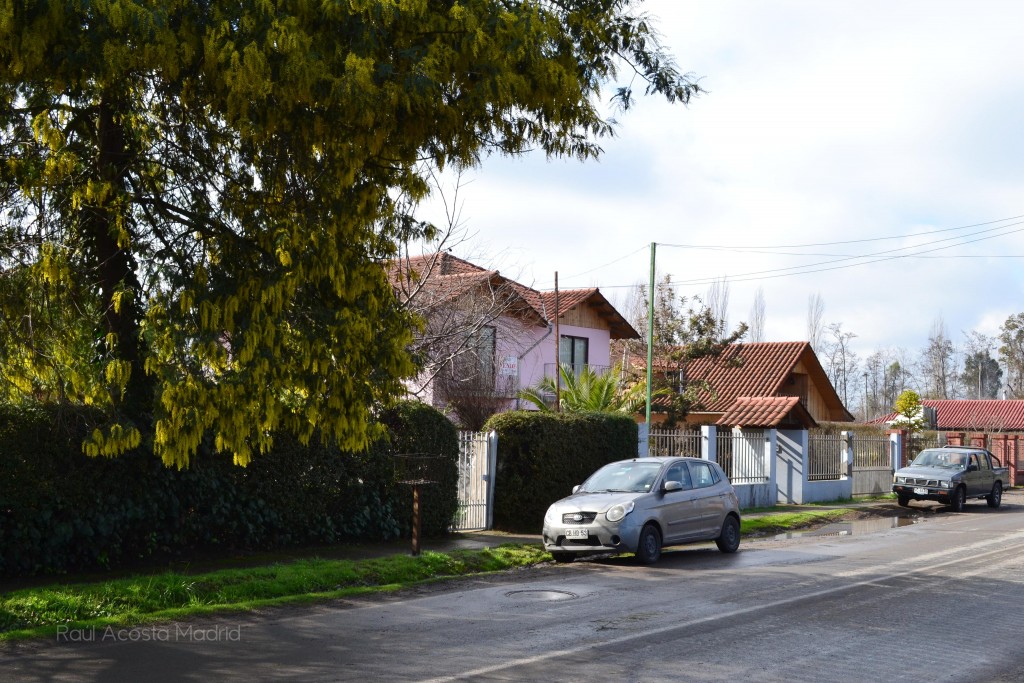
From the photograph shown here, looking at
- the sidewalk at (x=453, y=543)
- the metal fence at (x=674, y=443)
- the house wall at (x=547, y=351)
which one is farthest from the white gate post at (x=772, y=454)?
the sidewalk at (x=453, y=543)

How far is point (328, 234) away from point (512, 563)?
690cm

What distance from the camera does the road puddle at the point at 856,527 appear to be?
66.4 feet

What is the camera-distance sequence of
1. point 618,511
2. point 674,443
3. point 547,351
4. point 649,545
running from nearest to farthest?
1. point 618,511
2. point 649,545
3. point 674,443
4. point 547,351

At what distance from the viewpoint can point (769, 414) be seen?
28.0 metres

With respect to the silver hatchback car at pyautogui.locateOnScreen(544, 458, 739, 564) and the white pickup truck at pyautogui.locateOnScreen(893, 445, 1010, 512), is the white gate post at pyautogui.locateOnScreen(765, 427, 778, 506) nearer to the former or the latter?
the white pickup truck at pyautogui.locateOnScreen(893, 445, 1010, 512)

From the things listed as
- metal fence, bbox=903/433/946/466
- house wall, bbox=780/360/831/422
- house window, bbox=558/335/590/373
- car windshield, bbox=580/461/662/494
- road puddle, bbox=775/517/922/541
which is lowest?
road puddle, bbox=775/517/922/541

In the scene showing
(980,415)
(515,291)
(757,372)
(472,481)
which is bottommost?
(472,481)

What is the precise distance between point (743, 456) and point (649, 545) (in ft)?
40.4

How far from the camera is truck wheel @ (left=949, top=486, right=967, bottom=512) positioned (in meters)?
26.9

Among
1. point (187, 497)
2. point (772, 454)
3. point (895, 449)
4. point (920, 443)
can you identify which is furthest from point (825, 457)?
point (187, 497)

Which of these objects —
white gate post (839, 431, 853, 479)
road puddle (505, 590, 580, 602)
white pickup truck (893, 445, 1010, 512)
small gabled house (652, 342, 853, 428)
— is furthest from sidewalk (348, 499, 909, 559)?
small gabled house (652, 342, 853, 428)

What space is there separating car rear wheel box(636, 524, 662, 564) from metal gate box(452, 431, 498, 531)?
14.2 feet

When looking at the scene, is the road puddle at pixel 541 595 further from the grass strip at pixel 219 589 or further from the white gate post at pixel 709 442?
the white gate post at pixel 709 442

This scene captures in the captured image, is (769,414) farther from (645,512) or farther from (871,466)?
(645,512)
